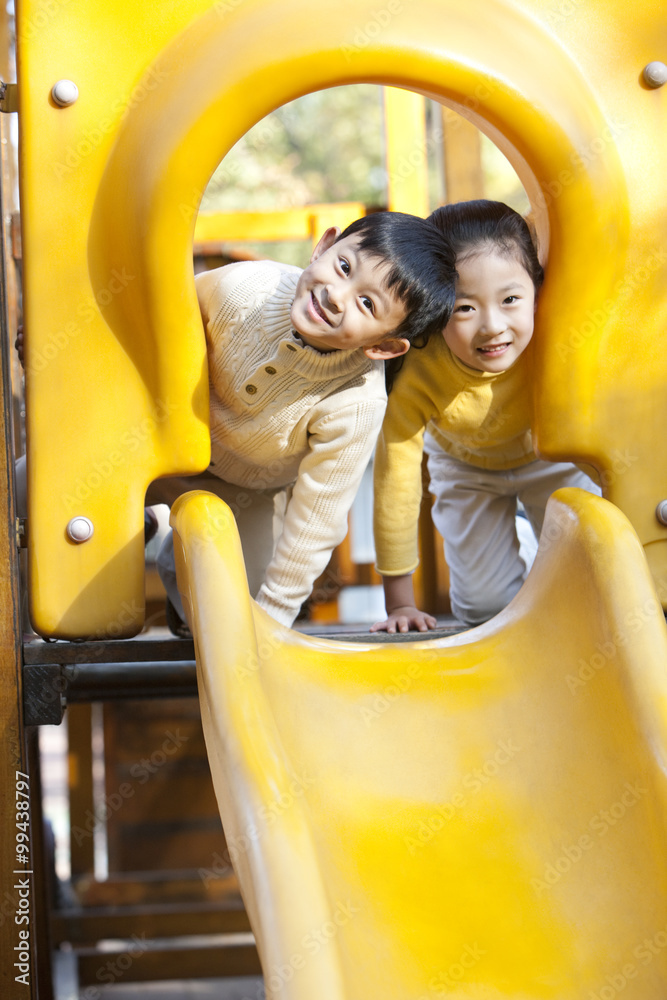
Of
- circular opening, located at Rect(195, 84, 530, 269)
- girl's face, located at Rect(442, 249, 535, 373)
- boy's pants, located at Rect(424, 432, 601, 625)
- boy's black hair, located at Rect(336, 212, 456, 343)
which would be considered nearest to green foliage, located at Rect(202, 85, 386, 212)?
circular opening, located at Rect(195, 84, 530, 269)

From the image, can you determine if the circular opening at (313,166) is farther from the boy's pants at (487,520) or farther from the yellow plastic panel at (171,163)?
the yellow plastic panel at (171,163)

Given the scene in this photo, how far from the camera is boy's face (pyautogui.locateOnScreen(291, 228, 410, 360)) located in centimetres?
141

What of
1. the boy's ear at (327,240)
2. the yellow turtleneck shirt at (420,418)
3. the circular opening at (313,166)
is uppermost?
the circular opening at (313,166)

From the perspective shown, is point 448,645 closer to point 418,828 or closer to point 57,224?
point 418,828

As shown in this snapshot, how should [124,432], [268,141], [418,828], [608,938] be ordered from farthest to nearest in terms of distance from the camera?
[268,141], [124,432], [418,828], [608,938]

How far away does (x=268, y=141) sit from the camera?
29.8ft

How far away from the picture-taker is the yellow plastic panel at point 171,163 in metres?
1.44

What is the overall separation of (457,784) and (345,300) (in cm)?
69

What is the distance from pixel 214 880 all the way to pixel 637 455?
2.33 m

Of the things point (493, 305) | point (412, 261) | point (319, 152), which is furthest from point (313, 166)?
point (412, 261)

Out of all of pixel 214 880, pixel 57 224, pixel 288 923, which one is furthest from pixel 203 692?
pixel 214 880

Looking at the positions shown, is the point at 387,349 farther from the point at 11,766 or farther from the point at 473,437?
the point at 11,766

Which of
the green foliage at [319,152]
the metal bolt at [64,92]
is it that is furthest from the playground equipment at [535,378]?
the green foliage at [319,152]

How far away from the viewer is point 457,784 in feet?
4.25
